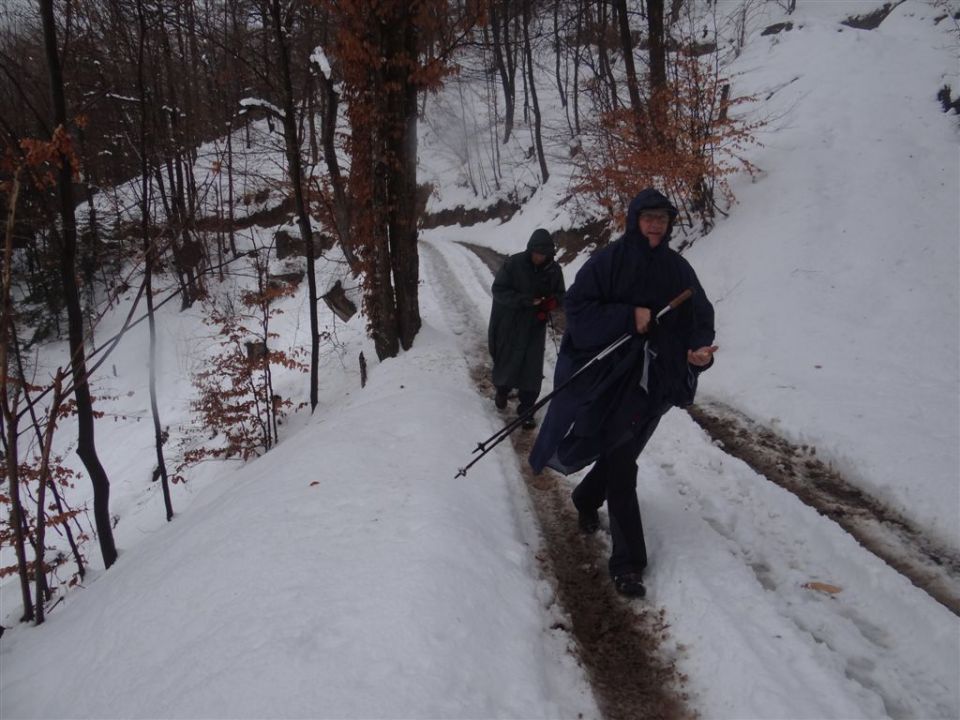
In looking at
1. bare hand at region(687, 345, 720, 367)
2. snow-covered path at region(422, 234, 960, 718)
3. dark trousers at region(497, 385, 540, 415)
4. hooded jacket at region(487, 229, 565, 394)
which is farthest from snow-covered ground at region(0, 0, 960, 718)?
bare hand at region(687, 345, 720, 367)

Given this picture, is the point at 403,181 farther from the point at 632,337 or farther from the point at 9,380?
the point at 632,337

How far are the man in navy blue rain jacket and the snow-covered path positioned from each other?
417 millimetres

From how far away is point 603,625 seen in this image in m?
2.99

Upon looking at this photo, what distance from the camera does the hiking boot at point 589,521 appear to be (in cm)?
A: 379

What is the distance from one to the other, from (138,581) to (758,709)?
3.83m

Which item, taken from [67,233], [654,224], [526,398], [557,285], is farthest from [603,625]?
[67,233]

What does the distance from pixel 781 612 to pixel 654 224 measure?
2.19 m

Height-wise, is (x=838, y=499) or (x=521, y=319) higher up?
(x=521, y=319)

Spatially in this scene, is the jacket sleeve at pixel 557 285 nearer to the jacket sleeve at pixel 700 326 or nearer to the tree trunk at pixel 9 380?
the jacket sleeve at pixel 700 326

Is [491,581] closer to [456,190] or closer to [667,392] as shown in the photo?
[667,392]

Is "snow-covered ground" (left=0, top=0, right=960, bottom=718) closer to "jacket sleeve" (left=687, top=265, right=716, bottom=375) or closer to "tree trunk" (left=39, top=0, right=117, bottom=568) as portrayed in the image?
"jacket sleeve" (left=687, top=265, right=716, bottom=375)

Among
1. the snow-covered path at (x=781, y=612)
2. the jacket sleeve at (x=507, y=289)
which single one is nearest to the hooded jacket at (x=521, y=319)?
the jacket sleeve at (x=507, y=289)

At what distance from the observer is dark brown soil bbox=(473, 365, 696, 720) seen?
251 centimetres

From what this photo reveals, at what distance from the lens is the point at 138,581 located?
372 cm
